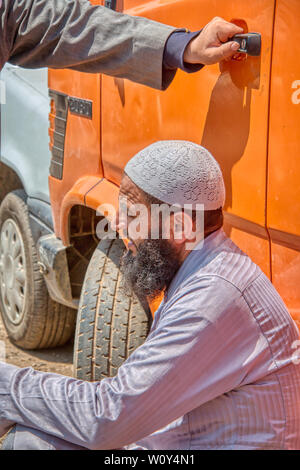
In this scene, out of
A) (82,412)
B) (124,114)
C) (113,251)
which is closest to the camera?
(82,412)

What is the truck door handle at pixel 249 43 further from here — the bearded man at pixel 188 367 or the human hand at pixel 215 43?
the bearded man at pixel 188 367

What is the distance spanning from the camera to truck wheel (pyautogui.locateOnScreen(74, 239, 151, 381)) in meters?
3.12

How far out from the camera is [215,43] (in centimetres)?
232

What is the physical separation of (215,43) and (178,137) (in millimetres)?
395

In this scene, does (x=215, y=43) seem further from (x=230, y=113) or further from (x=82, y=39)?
(x=82, y=39)

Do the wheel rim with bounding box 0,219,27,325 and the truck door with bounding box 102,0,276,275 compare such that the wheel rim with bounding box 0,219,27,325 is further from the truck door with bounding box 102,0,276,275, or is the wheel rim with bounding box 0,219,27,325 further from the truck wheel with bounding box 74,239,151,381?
the truck door with bounding box 102,0,276,275

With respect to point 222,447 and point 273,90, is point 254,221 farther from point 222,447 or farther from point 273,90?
point 222,447

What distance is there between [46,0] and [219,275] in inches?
60.2

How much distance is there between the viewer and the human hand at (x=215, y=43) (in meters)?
2.29

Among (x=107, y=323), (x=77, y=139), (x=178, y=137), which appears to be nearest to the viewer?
(x=178, y=137)

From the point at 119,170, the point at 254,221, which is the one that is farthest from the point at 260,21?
the point at 119,170

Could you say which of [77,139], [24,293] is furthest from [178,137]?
[24,293]
